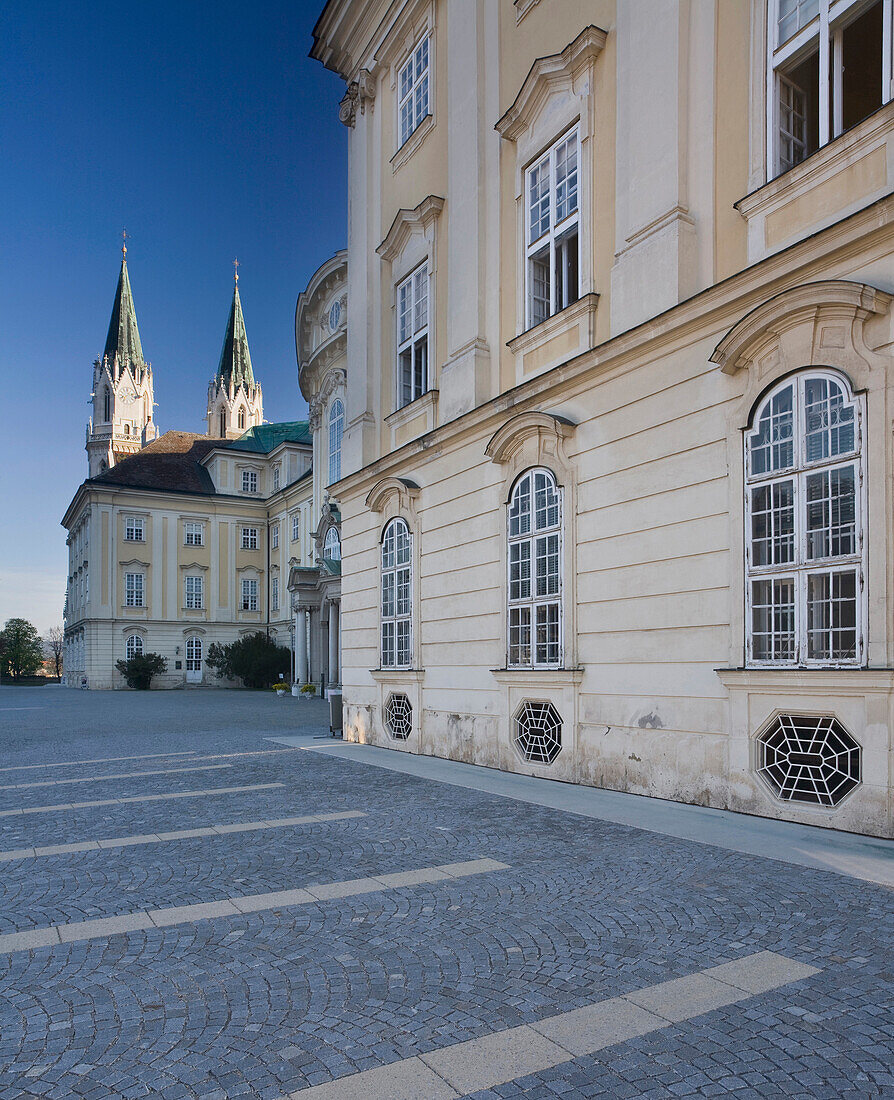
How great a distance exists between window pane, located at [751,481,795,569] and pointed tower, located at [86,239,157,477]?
300 ft

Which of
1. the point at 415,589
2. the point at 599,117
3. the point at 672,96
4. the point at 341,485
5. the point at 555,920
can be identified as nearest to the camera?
the point at 555,920

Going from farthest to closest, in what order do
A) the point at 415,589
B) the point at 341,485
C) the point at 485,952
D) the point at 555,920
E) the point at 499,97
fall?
the point at 341,485
the point at 415,589
the point at 499,97
the point at 555,920
the point at 485,952

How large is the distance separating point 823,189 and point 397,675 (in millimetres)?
10143

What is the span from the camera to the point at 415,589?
1488cm

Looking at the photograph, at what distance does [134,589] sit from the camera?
55.8 m

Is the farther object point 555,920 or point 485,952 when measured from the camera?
point 555,920

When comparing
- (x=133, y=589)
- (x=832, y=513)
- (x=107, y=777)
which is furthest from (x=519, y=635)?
(x=133, y=589)

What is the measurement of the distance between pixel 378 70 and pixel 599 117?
8980 millimetres

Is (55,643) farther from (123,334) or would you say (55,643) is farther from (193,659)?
(193,659)

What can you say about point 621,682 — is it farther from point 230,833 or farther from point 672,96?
point 672,96

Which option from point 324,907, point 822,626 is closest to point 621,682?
point 822,626

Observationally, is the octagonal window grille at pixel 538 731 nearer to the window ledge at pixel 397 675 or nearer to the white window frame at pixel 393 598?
the window ledge at pixel 397 675

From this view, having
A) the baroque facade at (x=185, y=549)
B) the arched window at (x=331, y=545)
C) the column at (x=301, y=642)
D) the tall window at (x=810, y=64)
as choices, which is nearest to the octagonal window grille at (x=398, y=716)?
the tall window at (x=810, y=64)

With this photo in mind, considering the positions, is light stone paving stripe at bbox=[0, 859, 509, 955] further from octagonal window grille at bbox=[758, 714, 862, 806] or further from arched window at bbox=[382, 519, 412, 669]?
arched window at bbox=[382, 519, 412, 669]
